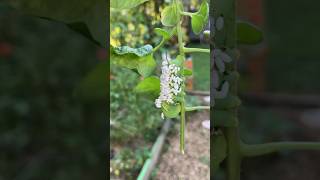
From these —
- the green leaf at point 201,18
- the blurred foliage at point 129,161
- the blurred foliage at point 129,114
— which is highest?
the green leaf at point 201,18

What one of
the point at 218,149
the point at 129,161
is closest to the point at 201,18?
the point at 218,149

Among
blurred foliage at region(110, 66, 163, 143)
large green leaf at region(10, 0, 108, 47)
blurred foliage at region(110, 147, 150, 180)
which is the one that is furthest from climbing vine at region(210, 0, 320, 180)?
blurred foliage at region(110, 66, 163, 143)

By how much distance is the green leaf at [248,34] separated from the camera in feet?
1.25

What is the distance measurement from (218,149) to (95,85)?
149 millimetres

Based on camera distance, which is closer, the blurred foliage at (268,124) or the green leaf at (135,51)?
the blurred foliage at (268,124)

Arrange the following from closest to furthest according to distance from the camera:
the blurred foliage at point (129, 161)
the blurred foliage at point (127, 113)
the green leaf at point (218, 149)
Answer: the green leaf at point (218, 149), the blurred foliage at point (129, 161), the blurred foliage at point (127, 113)

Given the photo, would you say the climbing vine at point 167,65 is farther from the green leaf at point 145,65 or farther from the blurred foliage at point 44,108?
the blurred foliage at point 44,108

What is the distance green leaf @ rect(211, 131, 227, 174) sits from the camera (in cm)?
44

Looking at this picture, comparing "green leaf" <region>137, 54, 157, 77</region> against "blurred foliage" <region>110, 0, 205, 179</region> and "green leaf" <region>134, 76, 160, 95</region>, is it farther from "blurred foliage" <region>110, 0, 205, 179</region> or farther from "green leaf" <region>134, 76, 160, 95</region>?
"blurred foliage" <region>110, 0, 205, 179</region>

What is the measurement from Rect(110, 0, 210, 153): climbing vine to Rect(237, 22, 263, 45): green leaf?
0.30 ft

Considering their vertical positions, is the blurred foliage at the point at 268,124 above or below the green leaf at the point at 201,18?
below

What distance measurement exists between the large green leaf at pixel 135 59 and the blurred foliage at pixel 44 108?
0.12m

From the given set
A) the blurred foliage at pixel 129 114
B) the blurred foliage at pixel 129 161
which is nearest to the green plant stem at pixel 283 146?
the blurred foliage at pixel 129 161

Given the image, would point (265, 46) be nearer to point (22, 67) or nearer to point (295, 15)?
point (295, 15)
